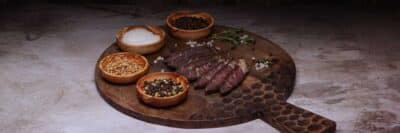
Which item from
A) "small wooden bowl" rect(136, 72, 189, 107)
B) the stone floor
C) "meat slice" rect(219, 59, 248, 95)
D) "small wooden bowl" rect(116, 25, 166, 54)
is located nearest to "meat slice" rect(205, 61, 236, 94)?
"meat slice" rect(219, 59, 248, 95)

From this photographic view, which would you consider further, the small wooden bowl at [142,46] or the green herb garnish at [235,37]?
the green herb garnish at [235,37]

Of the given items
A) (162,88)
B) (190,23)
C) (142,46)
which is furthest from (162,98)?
(190,23)

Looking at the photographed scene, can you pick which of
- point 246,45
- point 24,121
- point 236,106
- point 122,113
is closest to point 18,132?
point 24,121

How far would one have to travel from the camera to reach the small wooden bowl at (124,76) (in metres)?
2.98

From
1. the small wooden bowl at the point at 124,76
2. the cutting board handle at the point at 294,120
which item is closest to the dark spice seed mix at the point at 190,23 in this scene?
the small wooden bowl at the point at 124,76

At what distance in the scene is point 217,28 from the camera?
3705 millimetres

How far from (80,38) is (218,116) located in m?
1.43

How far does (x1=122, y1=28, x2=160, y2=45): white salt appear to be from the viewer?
3332mm

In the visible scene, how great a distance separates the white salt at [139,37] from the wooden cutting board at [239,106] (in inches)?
9.0

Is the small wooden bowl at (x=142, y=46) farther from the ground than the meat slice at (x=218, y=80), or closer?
farther from the ground

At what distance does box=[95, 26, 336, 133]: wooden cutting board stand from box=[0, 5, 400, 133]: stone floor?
0.05 m

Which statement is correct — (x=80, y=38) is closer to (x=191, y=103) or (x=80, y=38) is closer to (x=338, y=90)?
(x=191, y=103)

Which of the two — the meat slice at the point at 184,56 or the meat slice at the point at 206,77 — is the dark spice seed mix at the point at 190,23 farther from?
the meat slice at the point at 206,77

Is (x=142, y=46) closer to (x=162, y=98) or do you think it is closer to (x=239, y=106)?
(x=162, y=98)
